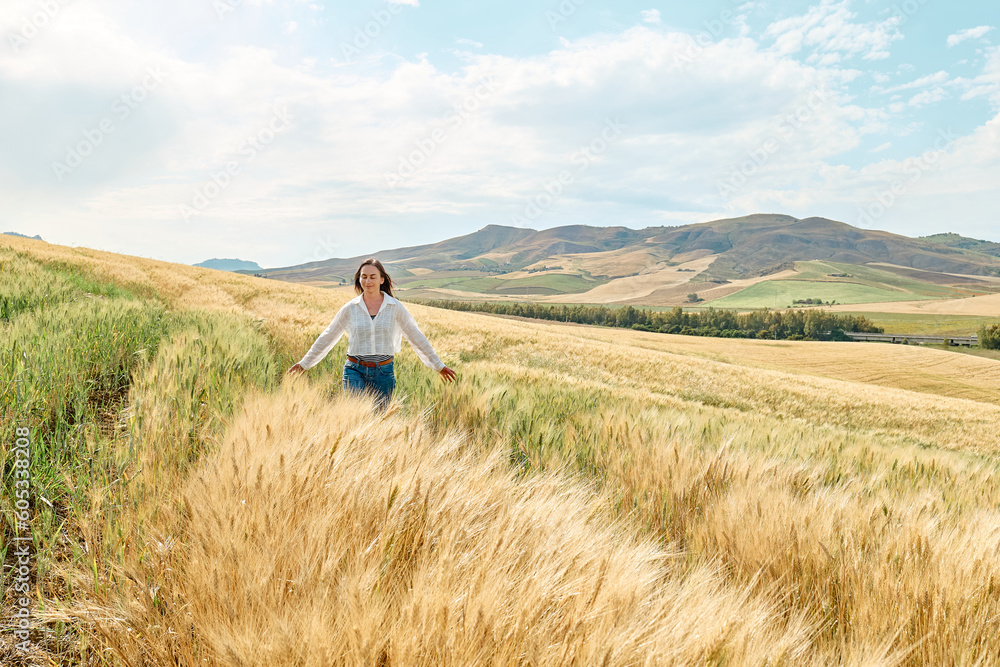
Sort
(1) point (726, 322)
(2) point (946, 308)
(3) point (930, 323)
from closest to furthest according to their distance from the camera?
(1) point (726, 322), (3) point (930, 323), (2) point (946, 308)

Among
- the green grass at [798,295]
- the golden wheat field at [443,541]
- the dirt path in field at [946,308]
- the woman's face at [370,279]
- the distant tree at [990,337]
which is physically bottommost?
the distant tree at [990,337]

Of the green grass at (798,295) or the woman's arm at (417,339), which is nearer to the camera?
the woman's arm at (417,339)

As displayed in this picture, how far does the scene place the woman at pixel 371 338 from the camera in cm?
448

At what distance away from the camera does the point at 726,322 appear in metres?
99.4

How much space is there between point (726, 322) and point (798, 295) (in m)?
98.2

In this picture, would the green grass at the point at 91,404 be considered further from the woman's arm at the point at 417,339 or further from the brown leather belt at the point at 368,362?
the woman's arm at the point at 417,339

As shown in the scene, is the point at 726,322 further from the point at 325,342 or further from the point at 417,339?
the point at 325,342

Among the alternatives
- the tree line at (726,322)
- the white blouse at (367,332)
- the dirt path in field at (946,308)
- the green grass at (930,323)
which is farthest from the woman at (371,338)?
the dirt path in field at (946,308)

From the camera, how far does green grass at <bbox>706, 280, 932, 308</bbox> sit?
165 m

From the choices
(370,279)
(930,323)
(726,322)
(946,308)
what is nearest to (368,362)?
(370,279)

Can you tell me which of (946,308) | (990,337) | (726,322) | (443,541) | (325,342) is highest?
(946,308)

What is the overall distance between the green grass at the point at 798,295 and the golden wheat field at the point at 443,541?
17568 cm

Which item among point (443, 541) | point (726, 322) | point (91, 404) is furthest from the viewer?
point (726, 322)

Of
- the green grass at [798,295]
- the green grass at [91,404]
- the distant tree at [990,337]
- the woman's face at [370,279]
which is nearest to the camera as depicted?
the green grass at [91,404]
